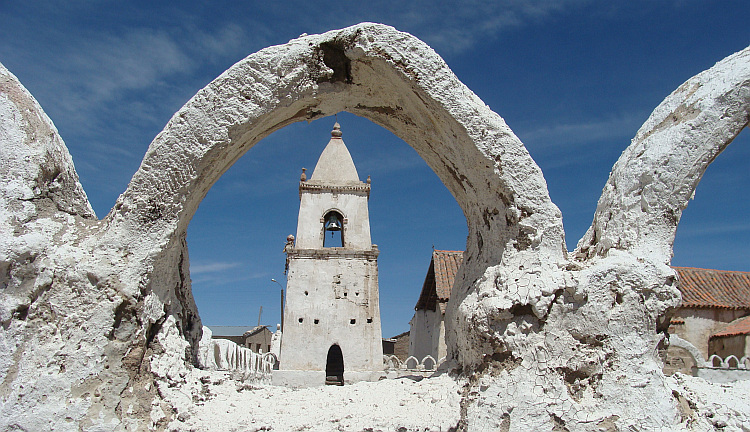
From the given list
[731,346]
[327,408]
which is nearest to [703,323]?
[731,346]

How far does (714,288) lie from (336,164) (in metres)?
13.8

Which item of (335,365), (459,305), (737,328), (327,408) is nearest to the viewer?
(327,408)

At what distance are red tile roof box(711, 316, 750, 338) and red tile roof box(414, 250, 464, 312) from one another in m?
8.33

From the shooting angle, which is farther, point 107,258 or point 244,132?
point 244,132

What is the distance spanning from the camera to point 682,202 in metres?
3.60

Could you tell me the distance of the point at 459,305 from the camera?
12.8 feet

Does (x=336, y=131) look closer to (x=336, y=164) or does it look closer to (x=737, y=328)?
(x=336, y=164)

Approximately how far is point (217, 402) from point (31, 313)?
44.1 inches

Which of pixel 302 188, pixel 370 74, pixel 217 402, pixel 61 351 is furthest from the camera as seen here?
pixel 302 188

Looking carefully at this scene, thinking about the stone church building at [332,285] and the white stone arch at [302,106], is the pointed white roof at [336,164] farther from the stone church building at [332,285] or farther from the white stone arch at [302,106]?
the white stone arch at [302,106]

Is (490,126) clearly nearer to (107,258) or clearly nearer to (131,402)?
(107,258)

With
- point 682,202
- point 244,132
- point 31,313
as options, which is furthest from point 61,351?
point 682,202

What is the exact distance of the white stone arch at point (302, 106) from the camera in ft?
11.5

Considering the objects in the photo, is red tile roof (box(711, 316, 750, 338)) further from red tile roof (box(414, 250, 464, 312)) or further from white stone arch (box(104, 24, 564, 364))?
white stone arch (box(104, 24, 564, 364))
